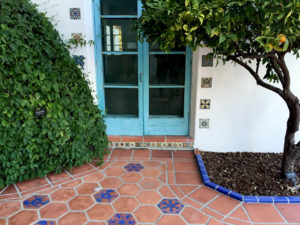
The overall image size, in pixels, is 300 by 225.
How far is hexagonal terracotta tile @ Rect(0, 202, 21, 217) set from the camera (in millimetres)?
2000

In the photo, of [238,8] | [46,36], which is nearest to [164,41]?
[238,8]

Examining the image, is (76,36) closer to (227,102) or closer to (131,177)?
(131,177)

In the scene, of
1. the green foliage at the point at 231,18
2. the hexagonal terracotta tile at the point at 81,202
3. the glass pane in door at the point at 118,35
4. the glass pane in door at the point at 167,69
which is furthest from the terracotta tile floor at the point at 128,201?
the glass pane in door at the point at 118,35

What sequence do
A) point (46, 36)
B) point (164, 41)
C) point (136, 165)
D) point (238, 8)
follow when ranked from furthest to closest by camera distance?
Answer: point (136, 165)
point (46, 36)
point (164, 41)
point (238, 8)

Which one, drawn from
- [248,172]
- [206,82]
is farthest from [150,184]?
[206,82]

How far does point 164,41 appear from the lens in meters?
1.82

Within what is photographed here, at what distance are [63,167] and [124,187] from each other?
710 millimetres

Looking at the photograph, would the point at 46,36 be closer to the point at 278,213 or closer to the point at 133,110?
the point at 133,110

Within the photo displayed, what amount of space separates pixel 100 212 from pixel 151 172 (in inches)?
30.6

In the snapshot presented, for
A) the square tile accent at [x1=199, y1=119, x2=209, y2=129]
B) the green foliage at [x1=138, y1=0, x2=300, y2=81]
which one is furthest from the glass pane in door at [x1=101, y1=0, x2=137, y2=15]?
the square tile accent at [x1=199, y1=119, x2=209, y2=129]

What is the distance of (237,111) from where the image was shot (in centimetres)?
294

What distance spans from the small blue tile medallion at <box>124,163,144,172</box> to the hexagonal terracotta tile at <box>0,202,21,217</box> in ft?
3.62

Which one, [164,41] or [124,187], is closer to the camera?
[164,41]

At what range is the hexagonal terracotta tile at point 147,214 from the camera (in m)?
1.94
